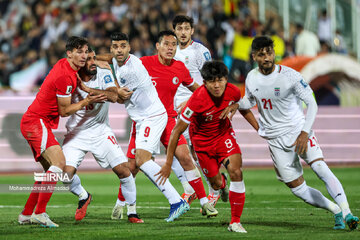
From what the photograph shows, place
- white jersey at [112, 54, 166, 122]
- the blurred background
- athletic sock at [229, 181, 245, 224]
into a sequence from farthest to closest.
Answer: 1. the blurred background
2. white jersey at [112, 54, 166, 122]
3. athletic sock at [229, 181, 245, 224]

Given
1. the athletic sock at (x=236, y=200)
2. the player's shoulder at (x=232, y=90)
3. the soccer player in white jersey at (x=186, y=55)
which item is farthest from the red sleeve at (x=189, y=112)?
the soccer player in white jersey at (x=186, y=55)

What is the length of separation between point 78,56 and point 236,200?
2737mm

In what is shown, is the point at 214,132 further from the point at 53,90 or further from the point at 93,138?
the point at 53,90

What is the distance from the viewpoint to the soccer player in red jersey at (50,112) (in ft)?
28.8

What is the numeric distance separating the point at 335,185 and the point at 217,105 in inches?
65.8

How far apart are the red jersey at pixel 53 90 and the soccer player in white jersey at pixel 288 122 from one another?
2016 millimetres

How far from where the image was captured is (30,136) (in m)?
8.94

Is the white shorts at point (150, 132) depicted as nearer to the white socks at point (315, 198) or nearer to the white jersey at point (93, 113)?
the white jersey at point (93, 113)

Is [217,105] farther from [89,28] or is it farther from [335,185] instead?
[89,28]

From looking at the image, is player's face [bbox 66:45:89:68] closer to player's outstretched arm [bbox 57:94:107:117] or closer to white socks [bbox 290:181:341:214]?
player's outstretched arm [bbox 57:94:107:117]

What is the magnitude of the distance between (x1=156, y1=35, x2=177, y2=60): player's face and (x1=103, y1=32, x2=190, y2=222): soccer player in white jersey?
43 centimetres

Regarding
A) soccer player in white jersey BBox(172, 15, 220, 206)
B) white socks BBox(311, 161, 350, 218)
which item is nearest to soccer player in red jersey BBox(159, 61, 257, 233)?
white socks BBox(311, 161, 350, 218)

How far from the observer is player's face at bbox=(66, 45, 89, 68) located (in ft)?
29.3

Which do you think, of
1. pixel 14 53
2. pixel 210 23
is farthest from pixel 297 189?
pixel 14 53
